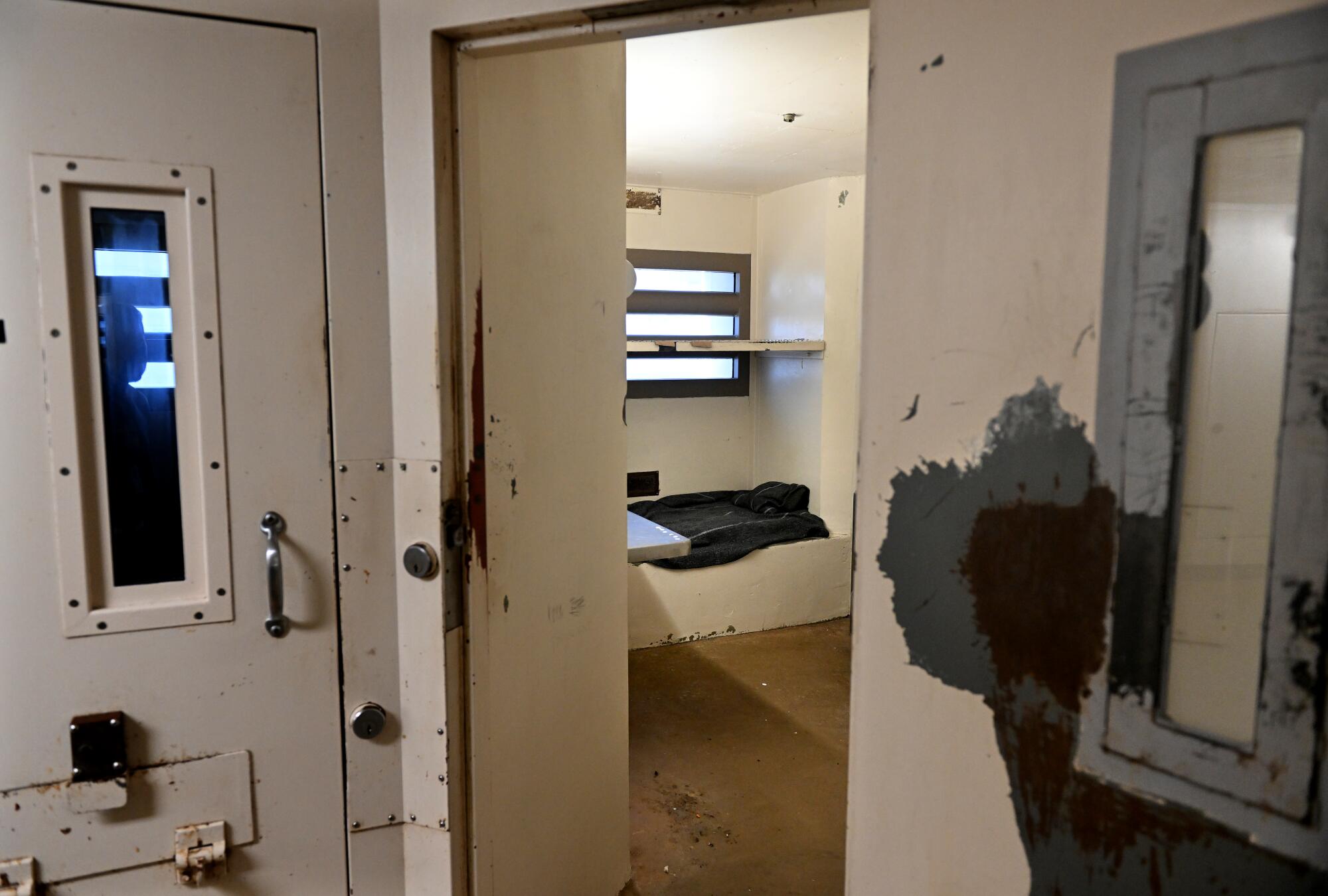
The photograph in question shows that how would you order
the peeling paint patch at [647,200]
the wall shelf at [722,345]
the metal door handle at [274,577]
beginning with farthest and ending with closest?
the peeling paint patch at [647,200] < the wall shelf at [722,345] < the metal door handle at [274,577]

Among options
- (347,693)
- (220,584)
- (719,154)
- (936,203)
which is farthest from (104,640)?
(719,154)

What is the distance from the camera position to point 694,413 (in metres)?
4.50

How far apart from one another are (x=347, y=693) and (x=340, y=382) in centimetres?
57

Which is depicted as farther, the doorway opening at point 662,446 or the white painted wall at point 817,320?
the white painted wall at point 817,320

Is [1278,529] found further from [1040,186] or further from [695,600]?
[695,600]

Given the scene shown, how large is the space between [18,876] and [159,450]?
0.75m

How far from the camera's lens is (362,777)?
1513mm

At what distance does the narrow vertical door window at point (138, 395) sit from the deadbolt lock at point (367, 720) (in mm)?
392

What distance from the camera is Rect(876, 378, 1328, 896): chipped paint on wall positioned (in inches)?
34.4

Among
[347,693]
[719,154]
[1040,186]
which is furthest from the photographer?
[719,154]

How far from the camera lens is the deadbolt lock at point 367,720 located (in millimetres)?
1492

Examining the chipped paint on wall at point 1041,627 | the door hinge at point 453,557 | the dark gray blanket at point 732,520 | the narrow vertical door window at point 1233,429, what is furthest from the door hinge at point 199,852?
the dark gray blanket at point 732,520

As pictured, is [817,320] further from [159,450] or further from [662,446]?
[159,450]

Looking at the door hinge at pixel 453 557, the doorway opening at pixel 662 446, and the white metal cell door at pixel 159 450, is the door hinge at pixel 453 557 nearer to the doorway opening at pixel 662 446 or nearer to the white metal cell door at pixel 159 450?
the doorway opening at pixel 662 446
